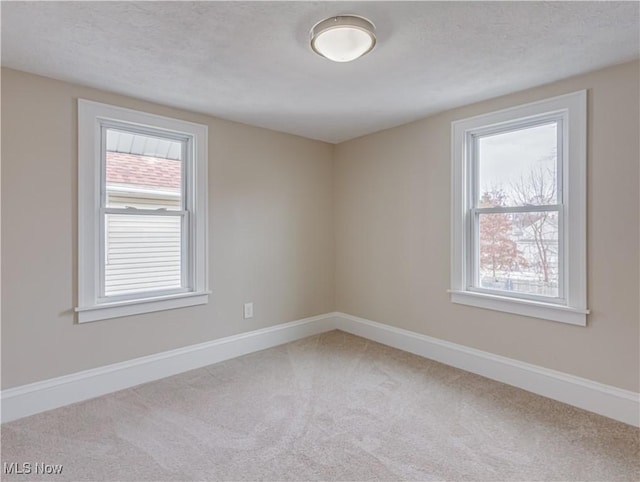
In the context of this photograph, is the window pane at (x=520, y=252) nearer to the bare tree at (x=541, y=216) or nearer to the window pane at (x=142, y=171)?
the bare tree at (x=541, y=216)

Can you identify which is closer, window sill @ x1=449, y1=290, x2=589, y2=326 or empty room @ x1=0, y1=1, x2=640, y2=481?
empty room @ x1=0, y1=1, x2=640, y2=481

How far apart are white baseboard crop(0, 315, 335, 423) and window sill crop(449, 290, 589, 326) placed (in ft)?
5.80

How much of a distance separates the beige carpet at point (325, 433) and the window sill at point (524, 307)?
58cm

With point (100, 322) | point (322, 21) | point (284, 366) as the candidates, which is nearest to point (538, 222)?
point (322, 21)

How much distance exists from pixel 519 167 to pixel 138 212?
119 inches

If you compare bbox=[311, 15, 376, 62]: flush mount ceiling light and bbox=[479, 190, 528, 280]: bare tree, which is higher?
bbox=[311, 15, 376, 62]: flush mount ceiling light

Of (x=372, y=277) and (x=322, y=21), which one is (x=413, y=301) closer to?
(x=372, y=277)

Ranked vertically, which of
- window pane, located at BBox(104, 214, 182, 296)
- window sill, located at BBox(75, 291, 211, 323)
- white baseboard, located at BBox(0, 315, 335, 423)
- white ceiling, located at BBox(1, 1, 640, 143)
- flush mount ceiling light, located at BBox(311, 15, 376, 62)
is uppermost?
white ceiling, located at BBox(1, 1, 640, 143)

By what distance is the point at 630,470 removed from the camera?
1826mm

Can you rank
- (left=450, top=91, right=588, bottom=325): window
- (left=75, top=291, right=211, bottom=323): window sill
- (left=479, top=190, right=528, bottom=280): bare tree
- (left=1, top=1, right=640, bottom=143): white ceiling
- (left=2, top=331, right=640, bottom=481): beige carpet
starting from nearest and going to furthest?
(left=1, top=1, right=640, bottom=143): white ceiling, (left=2, top=331, right=640, bottom=481): beige carpet, (left=450, top=91, right=588, bottom=325): window, (left=75, top=291, right=211, bottom=323): window sill, (left=479, top=190, right=528, bottom=280): bare tree

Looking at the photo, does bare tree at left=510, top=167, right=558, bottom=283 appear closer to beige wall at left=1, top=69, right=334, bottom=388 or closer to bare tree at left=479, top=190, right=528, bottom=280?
bare tree at left=479, top=190, right=528, bottom=280

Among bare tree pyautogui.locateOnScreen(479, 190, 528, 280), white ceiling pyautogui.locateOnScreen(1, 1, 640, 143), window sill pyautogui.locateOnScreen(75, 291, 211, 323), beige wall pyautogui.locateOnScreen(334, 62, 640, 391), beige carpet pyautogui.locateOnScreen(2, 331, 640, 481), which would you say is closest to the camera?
white ceiling pyautogui.locateOnScreen(1, 1, 640, 143)

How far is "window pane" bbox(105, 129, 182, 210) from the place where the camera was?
2811 mm

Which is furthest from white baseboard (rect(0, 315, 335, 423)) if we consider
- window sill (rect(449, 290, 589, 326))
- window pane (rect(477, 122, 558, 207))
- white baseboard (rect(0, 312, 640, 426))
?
window pane (rect(477, 122, 558, 207))
